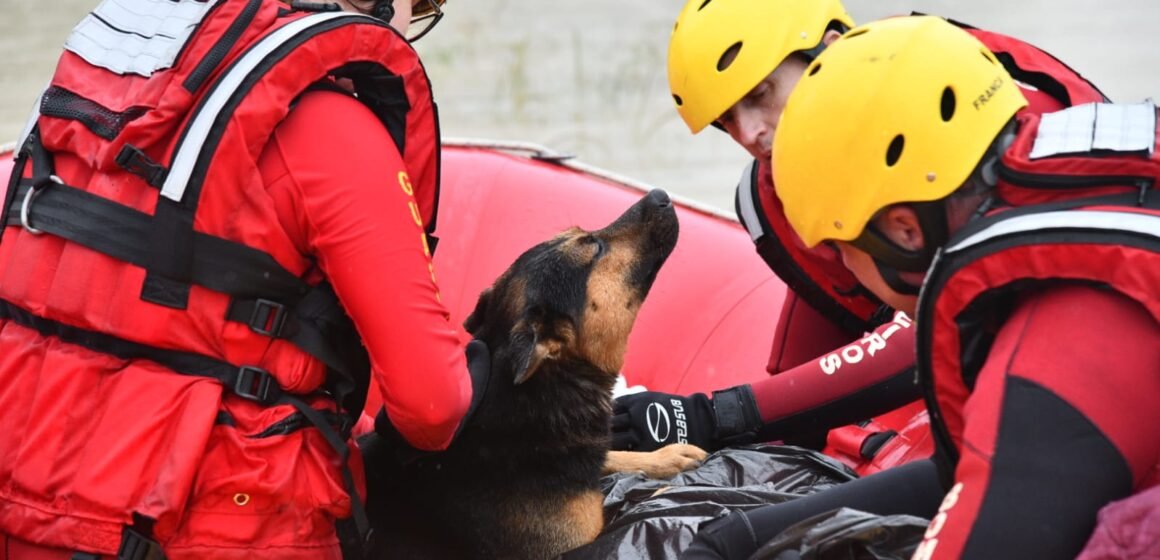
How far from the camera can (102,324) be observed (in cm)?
238

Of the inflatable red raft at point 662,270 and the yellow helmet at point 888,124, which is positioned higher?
the yellow helmet at point 888,124

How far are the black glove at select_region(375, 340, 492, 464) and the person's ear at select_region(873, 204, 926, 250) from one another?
1358mm

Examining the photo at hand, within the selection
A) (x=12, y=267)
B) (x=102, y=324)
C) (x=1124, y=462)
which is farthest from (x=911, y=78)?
(x=12, y=267)

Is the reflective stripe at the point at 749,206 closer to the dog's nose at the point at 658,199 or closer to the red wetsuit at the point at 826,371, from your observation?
the red wetsuit at the point at 826,371

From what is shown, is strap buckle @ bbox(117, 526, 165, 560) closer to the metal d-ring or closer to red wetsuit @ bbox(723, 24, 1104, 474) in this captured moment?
the metal d-ring

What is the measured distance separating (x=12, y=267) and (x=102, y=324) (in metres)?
0.26

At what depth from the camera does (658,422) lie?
3.51 metres

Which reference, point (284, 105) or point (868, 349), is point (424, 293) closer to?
point (284, 105)

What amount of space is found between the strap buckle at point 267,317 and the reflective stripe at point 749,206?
1.32 meters

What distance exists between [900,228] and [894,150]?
117 millimetres

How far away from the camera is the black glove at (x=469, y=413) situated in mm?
3041

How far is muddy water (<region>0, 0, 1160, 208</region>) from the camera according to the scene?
8.13m

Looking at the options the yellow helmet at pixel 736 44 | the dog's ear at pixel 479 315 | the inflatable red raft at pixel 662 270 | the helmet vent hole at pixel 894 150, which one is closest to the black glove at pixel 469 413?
the dog's ear at pixel 479 315

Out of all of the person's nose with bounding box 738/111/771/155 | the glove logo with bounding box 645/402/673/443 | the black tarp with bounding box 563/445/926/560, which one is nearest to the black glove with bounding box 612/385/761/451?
the glove logo with bounding box 645/402/673/443
